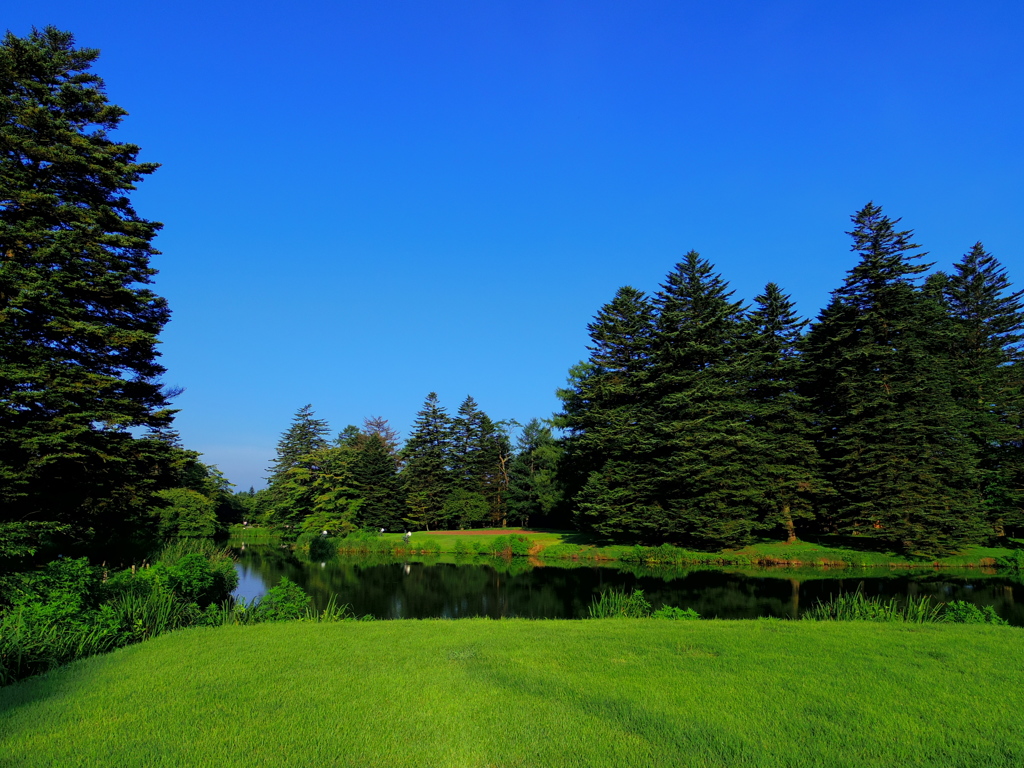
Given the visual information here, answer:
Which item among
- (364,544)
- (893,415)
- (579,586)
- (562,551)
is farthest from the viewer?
(364,544)

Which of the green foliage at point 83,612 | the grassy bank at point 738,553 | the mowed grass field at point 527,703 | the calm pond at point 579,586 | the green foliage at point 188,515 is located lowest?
the calm pond at point 579,586

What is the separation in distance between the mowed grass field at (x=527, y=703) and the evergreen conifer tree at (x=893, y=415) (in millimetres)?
22311

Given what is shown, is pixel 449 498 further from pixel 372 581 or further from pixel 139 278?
pixel 139 278

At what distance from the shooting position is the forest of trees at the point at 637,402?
45.5ft

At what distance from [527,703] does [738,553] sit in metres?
26.5

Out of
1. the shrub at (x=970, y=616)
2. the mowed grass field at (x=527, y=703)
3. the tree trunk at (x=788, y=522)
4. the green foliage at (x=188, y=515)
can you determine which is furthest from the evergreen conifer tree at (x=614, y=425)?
the green foliage at (x=188, y=515)

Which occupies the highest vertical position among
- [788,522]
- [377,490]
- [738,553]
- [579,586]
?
[377,490]

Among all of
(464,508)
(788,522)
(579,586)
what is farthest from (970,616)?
(464,508)

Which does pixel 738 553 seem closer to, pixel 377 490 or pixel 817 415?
pixel 817 415

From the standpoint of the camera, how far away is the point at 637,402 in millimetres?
34781

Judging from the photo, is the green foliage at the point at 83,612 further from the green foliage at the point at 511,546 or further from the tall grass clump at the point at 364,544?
the tall grass clump at the point at 364,544

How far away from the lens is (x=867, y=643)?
23.7 feet

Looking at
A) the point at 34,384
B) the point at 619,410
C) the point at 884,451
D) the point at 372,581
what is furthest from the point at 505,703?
the point at 619,410

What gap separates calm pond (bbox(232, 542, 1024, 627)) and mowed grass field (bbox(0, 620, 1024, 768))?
7.42 m
